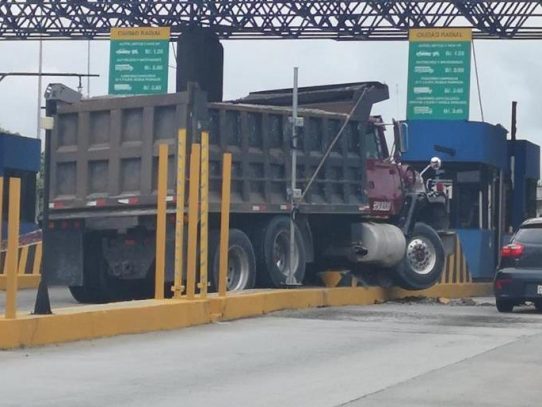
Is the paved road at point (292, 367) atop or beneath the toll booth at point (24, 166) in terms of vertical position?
beneath

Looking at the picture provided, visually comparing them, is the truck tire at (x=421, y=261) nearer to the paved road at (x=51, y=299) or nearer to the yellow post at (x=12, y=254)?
the paved road at (x=51, y=299)

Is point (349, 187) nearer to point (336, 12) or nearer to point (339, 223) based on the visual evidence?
point (339, 223)

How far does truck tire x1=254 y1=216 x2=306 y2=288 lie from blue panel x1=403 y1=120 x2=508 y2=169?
38.4 feet

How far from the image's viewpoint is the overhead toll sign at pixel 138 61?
1352 inches

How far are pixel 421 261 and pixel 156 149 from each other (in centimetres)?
603

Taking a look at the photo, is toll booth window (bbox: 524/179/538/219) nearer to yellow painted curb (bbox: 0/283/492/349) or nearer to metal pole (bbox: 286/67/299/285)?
yellow painted curb (bbox: 0/283/492/349)

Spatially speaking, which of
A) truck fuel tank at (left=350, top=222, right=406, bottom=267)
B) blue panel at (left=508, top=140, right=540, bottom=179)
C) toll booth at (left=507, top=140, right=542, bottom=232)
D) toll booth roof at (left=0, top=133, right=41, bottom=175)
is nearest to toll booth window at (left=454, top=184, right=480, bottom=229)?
toll booth at (left=507, top=140, right=542, bottom=232)

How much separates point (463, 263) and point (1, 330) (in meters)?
16.0

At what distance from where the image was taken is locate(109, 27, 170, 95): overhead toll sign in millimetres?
34344

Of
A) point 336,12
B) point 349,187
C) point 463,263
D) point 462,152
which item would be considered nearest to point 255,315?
point 349,187

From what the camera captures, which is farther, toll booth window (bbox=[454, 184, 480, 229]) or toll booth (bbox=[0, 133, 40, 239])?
toll booth window (bbox=[454, 184, 480, 229])

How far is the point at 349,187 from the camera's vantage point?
72.6 ft

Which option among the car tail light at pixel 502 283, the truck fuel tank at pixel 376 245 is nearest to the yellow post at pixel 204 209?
the car tail light at pixel 502 283

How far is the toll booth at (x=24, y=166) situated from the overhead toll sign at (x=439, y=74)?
957cm
